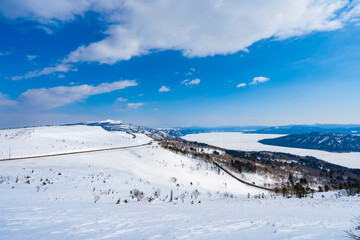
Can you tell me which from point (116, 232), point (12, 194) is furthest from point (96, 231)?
point (12, 194)

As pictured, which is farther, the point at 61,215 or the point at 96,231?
the point at 61,215

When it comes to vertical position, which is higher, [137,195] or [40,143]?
[40,143]

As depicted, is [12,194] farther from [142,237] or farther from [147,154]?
[147,154]

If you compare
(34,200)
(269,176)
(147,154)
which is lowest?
(269,176)

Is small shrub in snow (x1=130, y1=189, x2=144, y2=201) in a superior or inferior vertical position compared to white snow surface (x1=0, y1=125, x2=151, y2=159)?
inferior

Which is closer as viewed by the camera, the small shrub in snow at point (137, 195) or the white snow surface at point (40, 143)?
the small shrub in snow at point (137, 195)

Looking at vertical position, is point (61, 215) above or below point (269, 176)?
above

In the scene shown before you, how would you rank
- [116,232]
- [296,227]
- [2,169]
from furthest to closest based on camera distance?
[2,169]
[296,227]
[116,232]

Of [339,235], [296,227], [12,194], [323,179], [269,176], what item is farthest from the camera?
[323,179]

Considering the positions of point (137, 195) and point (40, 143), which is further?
point (40, 143)

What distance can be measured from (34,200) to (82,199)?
320cm

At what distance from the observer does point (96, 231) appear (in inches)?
279

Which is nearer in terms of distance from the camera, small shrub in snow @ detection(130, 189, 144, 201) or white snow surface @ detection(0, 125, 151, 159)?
small shrub in snow @ detection(130, 189, 144, 201)

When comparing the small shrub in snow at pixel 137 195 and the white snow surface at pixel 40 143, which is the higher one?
the white snow surface at pixel 40 143
